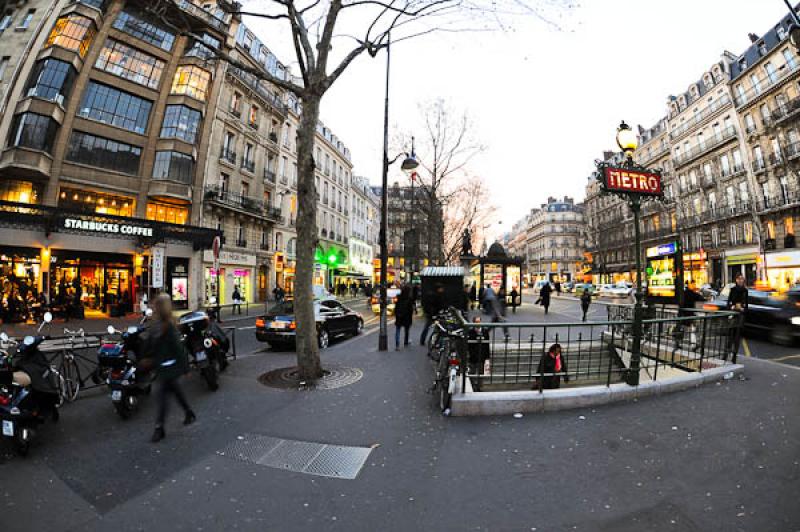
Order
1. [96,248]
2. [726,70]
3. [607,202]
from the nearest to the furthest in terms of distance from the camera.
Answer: [96,248]
[726,70]
[607,202]

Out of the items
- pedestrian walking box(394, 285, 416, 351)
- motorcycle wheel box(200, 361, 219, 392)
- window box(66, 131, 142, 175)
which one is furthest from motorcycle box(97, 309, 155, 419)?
window box(66, 131, 142, 175)

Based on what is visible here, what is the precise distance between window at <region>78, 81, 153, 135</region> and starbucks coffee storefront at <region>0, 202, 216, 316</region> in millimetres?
5985

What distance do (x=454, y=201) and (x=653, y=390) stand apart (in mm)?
31195

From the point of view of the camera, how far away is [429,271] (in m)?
20.7

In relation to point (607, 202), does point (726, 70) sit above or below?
above

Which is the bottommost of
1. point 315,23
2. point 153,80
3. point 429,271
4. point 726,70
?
point 429,271

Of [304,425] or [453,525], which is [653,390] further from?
[304,425]

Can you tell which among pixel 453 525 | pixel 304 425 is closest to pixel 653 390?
pixel 453 525

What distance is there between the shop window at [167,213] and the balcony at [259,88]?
33.5ft

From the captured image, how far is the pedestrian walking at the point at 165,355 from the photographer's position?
15.2 feet

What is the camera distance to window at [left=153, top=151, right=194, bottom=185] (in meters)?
21.9

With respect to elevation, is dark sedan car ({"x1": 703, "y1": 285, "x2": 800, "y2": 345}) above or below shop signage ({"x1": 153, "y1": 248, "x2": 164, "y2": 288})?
below

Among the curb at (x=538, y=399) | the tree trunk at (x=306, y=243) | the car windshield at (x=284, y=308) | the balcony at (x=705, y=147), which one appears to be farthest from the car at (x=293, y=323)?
the balcony at (x=705, y=147)

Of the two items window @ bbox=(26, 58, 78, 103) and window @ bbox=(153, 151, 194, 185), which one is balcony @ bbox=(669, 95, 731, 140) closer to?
window @ bbox=(153, 151, 194, 185)
